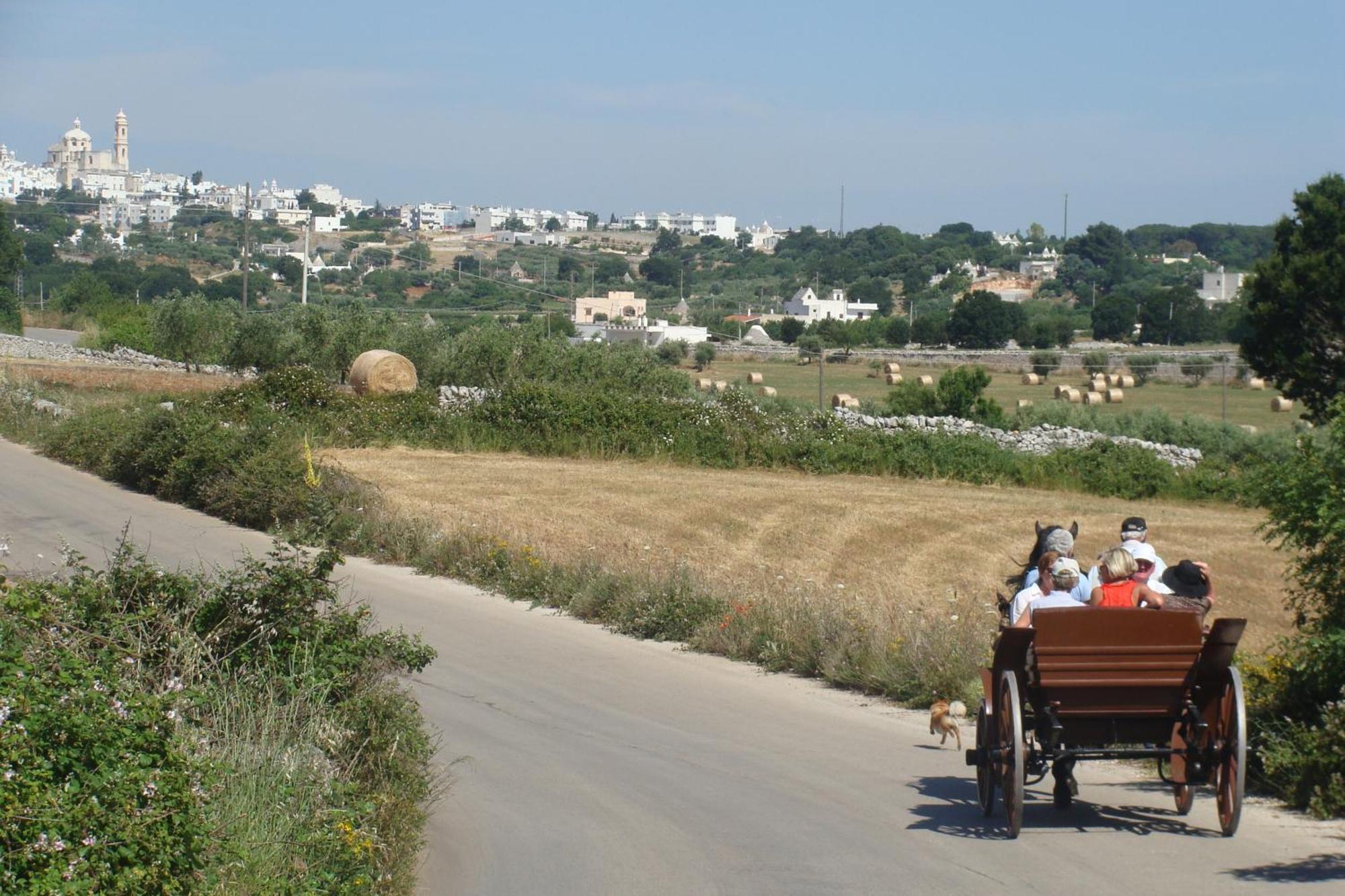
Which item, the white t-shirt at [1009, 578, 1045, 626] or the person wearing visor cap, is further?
the white t-shirt at [1009, 578, 1045, 626]

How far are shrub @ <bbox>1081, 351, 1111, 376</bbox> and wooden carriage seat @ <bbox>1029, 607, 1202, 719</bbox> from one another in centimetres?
6570

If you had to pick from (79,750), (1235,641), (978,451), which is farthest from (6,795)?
(978,451)

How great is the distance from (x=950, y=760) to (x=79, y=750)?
5347 mm

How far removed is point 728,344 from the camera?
80.2 meters

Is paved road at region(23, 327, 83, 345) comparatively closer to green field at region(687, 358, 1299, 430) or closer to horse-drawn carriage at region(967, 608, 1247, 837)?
green field at region(687, 358, 1299, 430)

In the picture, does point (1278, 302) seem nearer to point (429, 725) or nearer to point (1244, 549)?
point (1244, 549)

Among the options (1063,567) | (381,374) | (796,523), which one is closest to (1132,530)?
(1063,567)

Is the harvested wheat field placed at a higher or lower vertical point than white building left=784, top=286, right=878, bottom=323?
lower

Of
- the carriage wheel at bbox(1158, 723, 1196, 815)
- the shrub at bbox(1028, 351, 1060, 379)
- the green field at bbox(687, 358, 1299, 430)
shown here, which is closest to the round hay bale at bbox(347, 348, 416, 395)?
the green field at bbox(687, 358, 1299, 430)

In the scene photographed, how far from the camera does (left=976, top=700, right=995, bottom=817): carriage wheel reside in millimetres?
7172

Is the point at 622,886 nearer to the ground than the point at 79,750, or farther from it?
nearer to the ground

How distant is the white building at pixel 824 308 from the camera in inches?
5310

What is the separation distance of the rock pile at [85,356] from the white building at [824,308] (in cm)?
8471

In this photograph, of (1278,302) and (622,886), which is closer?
(622,886)
